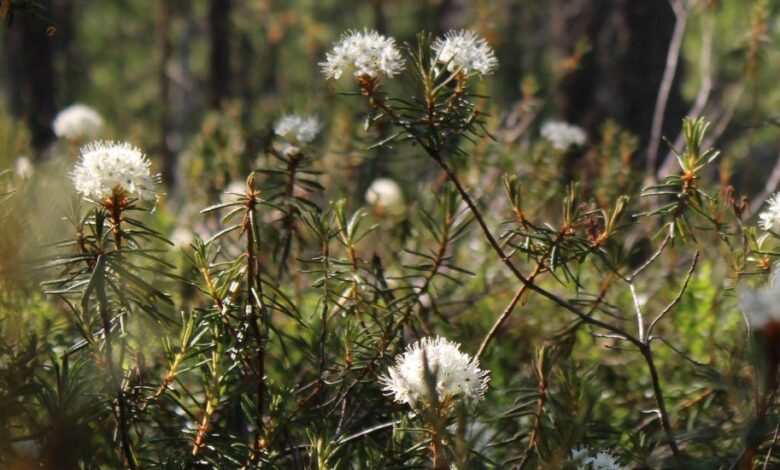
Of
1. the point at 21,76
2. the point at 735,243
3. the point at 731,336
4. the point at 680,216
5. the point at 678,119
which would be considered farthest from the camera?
the point at 21,76

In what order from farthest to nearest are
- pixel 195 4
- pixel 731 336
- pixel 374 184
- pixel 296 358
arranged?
pixel 195 4 → pixel 374 184 → pixel 296 358 → pixel 731 336

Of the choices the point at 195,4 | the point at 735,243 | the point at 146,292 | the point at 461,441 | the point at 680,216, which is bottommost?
the point at 461,441

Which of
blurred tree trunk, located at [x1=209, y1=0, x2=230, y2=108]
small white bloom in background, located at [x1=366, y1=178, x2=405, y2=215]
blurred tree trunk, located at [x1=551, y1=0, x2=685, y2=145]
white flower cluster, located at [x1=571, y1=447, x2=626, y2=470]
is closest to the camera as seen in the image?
white flower cluster, located at [x1=571, y1=447, x2=626, y2=470]

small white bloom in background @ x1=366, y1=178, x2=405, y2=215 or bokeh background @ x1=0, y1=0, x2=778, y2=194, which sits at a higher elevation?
bokeh background @ x1=0, y1=0, x2=778, y2=194

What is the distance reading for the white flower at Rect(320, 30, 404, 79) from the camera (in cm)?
220

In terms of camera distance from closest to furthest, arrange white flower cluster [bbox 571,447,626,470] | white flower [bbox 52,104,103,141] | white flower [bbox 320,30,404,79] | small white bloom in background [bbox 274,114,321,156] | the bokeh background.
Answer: white flower cluster [bbox 571,447,626,470] → white flower [bbox 320,30,404,79] → small white bloom in background [bbox 274,114,321,156] → white flower [bbox 52,104,103,141] → the bokeh background

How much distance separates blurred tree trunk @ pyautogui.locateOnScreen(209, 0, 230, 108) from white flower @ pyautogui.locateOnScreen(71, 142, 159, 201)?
737 cm

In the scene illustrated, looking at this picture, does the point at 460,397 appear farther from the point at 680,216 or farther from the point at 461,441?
the point at 680,216

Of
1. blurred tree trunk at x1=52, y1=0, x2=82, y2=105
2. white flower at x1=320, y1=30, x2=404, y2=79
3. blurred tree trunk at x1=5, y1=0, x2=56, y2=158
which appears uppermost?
blurred tree trunk at x1=52, y1=0, x2=82, y2=105

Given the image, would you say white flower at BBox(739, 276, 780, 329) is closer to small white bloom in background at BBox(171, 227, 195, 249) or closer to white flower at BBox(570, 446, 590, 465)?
white flower at BBox(570, 446, 590, 465)

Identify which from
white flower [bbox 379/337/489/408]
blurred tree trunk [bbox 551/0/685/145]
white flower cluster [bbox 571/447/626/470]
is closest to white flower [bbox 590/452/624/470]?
white flower cluster [bbox 571/447/626/470]

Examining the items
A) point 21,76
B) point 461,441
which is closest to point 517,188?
point 461,441

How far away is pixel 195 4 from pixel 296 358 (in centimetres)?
1442

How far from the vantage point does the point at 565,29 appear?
6.36 meters
